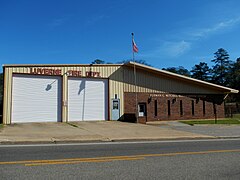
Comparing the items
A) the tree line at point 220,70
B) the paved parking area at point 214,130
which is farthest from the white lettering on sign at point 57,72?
the tree line at point 220,70

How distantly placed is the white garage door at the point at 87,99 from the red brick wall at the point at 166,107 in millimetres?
2537

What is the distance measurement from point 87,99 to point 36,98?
16.0ft

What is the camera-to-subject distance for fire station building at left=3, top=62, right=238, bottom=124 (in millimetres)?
23453

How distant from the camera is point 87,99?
2678 centimetres

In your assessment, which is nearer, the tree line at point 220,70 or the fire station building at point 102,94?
the fire station building at point 102,94

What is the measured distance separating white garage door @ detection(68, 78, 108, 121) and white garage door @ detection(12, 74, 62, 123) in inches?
49.0

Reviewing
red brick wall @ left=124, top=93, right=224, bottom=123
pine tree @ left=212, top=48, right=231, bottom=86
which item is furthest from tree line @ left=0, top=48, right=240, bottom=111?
red brick wall @ left=124, top=93, right=224, bottom=123

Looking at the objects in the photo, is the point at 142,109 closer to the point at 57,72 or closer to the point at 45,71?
the point at 57,72

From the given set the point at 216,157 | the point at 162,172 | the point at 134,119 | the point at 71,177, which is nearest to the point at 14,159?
the point at 71,177

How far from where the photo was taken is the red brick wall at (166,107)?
28828 mm

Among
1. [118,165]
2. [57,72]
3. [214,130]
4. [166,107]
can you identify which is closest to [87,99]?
[57,72]

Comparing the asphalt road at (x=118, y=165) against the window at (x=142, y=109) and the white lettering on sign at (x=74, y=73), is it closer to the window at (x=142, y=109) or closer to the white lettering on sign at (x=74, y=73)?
the white lettering on sign at (x=74, y=73)

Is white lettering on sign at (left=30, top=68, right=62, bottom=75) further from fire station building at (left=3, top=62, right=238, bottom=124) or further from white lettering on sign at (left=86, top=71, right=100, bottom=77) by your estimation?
white lettering on sign at (left=86, top=71, right=100, bottom=77)

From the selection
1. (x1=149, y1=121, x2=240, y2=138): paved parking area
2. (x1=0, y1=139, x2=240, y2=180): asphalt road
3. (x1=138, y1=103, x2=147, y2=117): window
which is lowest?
(x1=149, y1=121, x2=240, y2=138): paved parking area
